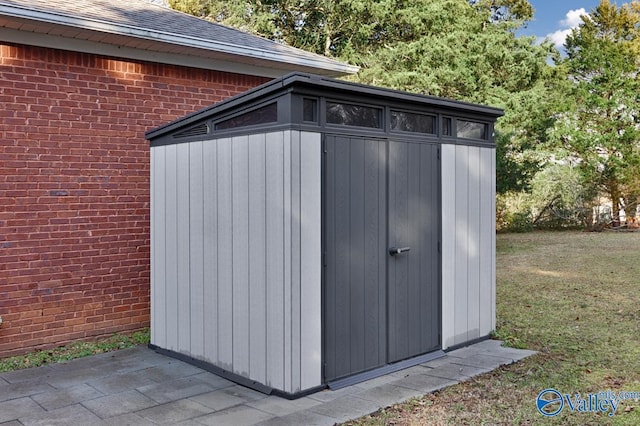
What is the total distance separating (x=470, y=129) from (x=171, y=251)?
330cm

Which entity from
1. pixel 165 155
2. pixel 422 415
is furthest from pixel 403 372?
pixel 165 155

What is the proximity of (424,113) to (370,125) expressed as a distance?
2.49 feet

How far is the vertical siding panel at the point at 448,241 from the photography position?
19.6 ft

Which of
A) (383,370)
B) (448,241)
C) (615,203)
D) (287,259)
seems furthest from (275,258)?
(615,203)

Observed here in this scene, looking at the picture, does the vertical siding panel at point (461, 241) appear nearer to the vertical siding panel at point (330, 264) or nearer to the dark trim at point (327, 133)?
the dark trim at point (327, 133)

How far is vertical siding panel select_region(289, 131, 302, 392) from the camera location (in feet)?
15.2

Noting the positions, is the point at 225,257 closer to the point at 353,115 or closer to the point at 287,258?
the point at 287,258

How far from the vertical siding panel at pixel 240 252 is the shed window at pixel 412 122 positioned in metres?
1.42

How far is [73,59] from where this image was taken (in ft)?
20.8

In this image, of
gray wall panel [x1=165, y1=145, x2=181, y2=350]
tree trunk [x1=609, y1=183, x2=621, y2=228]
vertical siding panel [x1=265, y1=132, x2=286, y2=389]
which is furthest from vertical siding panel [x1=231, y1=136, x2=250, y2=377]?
tree trunk [x1=609, y1=183, x2=621, y2=228]

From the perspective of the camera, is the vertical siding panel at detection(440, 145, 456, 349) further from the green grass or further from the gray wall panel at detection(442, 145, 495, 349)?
the green grass

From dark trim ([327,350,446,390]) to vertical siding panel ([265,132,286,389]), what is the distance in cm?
50

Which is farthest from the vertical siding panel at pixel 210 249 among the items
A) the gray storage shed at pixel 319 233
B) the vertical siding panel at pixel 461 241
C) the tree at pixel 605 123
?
the tree at pixel 605 123

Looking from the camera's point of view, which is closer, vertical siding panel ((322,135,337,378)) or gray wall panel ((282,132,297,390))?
gray wall panel ((282,132,297,390))
